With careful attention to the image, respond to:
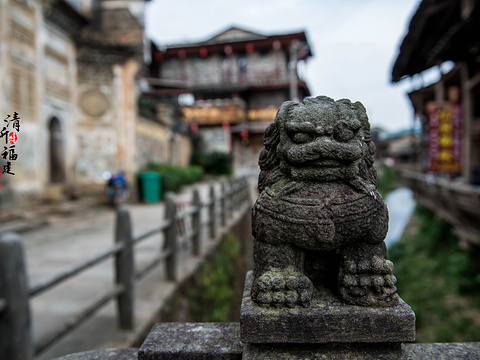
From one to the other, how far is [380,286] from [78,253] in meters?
5.58

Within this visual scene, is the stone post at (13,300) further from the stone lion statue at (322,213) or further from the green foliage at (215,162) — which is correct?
the green foliage at (215,162)

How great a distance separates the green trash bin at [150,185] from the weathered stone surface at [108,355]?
10.5 meters

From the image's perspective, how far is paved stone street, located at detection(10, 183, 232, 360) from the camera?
10.5ft

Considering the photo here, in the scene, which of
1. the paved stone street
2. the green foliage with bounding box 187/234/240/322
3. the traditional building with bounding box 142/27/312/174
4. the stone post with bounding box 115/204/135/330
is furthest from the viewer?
the traditional building with bounding box 142/27/312/174

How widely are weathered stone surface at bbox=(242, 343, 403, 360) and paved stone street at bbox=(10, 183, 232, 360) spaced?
194cm

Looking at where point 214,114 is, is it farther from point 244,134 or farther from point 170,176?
point 170,176

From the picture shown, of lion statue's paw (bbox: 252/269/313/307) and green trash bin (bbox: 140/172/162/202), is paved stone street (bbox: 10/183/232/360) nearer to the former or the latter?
lion statue's paw (bbox: 252/269/313/307)

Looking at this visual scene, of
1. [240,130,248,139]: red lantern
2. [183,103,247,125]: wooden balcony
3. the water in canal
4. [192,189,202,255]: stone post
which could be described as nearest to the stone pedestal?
[192,189,202,255]: stone post

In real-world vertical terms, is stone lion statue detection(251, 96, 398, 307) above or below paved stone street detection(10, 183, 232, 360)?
above

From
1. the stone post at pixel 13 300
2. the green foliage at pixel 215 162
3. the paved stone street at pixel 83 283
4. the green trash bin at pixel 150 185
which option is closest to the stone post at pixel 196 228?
the paved stone street at pixel 83 283

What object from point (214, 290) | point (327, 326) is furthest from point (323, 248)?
point (214, 290)

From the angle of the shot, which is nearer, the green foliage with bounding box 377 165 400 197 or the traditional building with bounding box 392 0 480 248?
the traditional building with bounding box 392 0 480 248

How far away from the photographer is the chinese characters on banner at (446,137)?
8.42 m

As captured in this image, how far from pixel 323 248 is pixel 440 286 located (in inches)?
299
